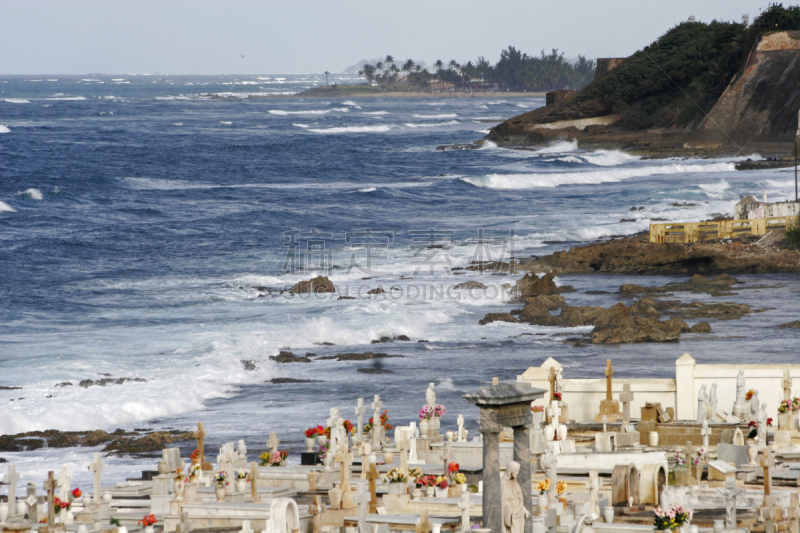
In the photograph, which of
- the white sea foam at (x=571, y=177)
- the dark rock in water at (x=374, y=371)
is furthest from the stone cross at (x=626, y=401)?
the white sea foam at (x=571, y=177)

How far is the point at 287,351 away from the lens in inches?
1216

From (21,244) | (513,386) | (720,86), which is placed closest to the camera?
(513,386)

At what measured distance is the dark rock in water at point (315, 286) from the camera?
39.9 meters

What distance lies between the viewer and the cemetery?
34.2 ft

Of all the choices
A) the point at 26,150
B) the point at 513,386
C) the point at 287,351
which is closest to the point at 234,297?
the point at 287,351

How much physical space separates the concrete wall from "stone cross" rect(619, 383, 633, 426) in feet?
1.82

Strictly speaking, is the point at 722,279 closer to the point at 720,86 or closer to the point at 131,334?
the point at 131,334

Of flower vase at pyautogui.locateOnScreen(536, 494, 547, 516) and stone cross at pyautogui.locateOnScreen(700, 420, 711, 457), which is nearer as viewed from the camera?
flower vase at pyautogui.locateOnScreen(536, 494, 547, 516)

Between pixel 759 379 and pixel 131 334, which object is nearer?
pixel 759 379

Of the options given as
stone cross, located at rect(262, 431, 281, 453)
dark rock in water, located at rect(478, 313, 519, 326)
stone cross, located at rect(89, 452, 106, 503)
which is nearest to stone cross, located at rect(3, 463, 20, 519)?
stone cross, located at rect(89, 452, 106, 503)

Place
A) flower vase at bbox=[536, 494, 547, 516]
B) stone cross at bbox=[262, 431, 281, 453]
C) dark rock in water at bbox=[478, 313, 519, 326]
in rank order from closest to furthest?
flower vase at bbox=[536, 494, 547, 516] < stone cross at bbox=[262, 431, 281, 453] < dark rock in water at bbox=[478, 313, 519, 326]

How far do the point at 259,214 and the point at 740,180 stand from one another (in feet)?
100

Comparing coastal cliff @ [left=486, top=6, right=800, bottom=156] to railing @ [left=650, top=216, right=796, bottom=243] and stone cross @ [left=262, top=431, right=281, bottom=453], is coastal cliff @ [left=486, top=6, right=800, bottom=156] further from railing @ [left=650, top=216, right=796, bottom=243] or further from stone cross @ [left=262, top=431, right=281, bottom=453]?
stone cross @ [left=262, top=431, right=281, bottom=453]

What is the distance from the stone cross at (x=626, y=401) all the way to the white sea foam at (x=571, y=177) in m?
61.4
